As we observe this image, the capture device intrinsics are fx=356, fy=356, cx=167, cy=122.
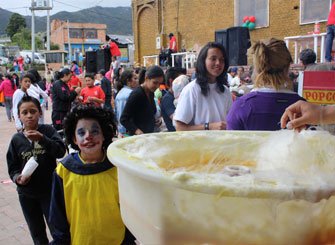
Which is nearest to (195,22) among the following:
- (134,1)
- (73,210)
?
(134,1)

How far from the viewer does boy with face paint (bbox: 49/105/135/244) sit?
184 cm

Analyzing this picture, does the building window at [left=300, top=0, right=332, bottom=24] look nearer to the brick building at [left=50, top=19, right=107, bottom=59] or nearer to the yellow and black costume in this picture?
the yellow and black costume

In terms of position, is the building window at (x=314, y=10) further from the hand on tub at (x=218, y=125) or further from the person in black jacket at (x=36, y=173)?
the person in black jacket at (x=36, y=173)

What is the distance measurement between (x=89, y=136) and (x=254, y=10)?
1598 cm

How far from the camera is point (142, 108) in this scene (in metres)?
3.99

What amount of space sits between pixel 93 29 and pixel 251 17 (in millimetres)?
59235

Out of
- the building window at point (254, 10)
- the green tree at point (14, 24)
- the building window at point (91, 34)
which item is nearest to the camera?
the building window at point (254, 10)

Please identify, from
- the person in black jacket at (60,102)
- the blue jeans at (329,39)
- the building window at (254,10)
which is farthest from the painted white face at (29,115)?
the building window at (254,10)

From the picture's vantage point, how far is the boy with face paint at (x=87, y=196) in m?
1.84

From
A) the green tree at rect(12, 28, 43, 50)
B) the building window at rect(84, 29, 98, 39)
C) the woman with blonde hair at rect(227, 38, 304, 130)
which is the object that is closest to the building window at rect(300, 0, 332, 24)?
the woman with blonde hair at rect(227, 38, 304, 130)

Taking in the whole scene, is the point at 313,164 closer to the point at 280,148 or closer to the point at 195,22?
the point at 280,148

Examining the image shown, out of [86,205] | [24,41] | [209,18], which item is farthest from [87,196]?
[24,41]

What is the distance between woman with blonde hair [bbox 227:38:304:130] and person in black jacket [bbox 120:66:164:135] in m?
1.89

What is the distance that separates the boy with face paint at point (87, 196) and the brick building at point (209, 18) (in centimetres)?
1079
